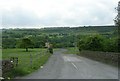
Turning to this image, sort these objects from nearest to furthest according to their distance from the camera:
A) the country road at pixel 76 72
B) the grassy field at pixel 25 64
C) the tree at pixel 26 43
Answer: the country road at pixel 76 72 → the grassy field at pixel 25 64 → the tree at pixel 26 43

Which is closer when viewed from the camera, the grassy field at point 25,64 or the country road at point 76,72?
the country road at point 76,72

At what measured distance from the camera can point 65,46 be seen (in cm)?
16388

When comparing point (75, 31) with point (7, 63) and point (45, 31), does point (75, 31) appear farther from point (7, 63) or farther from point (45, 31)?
point (7, 63)

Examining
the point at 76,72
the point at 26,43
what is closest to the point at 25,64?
the point at 76,72

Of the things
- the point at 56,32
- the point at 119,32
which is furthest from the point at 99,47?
the point at 56,32

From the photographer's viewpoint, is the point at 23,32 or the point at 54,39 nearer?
the point at 23,32

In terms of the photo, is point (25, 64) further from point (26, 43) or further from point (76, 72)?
point (26, 43)

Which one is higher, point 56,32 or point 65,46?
point 56,32

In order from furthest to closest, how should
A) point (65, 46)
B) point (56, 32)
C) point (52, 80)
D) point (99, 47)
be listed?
point (65, 46) → point (56, 32) → point (99, 47) → point (52, 80)

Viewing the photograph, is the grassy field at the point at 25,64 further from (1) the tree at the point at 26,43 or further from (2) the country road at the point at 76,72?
(1) the tree at the point at 26,43

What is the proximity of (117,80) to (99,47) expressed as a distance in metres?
56.1

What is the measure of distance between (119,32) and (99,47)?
116ft

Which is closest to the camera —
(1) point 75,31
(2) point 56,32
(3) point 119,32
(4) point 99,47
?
(3) point 119,32

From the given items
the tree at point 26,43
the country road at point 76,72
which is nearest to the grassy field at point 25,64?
the country road at point 76,72
